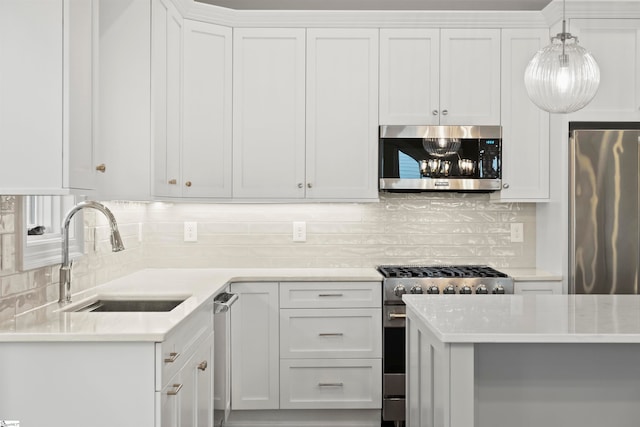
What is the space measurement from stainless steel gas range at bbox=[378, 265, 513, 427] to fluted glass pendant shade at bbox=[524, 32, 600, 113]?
4.36 feet

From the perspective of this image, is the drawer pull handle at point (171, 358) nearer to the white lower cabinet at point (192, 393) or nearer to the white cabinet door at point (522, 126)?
the white lower cabinet at point (192, 393)

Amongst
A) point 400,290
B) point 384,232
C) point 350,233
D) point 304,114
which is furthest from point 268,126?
point 400,290

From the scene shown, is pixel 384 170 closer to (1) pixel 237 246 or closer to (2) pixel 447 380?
(1) pixel 237 246

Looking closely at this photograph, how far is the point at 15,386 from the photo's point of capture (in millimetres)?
1871

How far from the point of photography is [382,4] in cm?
396

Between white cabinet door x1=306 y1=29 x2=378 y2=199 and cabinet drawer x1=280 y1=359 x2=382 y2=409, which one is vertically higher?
white cabinet door x1=306 y1=29 x2=378 y2=199

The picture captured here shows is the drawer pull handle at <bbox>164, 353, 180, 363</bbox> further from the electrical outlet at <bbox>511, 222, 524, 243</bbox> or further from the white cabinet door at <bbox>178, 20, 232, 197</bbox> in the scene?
the electrical outlet at <bbox>511, 222, 524, 243</bbox>

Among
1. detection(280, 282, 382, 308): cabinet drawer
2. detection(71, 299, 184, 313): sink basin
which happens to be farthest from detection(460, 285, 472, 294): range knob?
detection(71, 299, 184, 313): sink basin

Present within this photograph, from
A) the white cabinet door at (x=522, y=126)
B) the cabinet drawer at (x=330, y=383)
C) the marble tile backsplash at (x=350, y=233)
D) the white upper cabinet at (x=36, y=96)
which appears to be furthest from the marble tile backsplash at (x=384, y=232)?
the white upper cabinet at (x=36, y=96)

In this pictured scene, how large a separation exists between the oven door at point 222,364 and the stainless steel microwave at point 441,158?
1.27 metres

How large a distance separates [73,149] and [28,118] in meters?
0.17

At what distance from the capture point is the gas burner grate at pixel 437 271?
3555mm

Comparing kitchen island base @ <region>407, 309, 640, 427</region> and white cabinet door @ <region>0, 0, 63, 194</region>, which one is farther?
kitchen island base @ <region>407, 309, 640, 427</region>

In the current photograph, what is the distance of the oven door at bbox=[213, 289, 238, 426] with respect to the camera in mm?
3156
